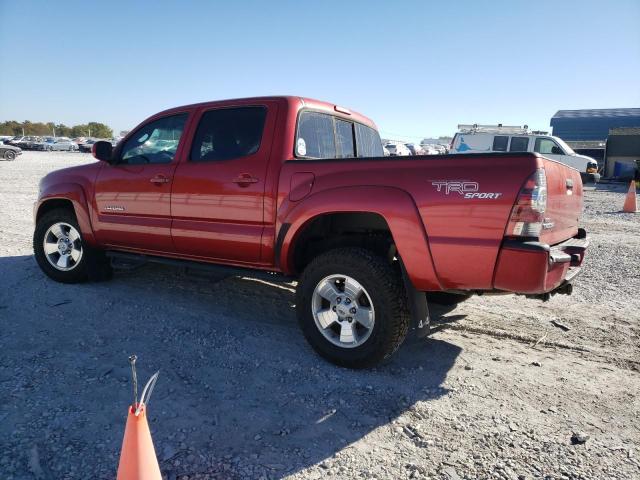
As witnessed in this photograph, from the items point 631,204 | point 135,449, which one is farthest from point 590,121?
point 135,449

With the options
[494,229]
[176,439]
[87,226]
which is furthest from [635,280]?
[87,226]

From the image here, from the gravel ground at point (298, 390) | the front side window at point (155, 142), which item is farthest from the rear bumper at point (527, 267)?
the front side window at point (155, 142)

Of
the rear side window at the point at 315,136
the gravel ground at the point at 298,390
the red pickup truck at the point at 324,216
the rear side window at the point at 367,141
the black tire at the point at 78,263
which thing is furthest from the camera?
the black tire at the point at 78,263

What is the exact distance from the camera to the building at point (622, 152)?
22219 millimetres

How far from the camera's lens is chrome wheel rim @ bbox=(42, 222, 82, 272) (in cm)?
527

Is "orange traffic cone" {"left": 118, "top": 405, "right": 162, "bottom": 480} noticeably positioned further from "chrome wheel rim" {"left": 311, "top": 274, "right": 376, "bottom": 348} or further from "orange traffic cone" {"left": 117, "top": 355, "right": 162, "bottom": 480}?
"chrome wheel rim" {"left": 311, "top": 274, "right": 376, "bottom": 348}

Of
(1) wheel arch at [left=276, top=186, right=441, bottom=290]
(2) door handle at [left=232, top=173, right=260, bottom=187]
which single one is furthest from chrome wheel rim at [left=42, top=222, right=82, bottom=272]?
(1) wheel arch at [left=276, top=186, right=441, bottom=290]

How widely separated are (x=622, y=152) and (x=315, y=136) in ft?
78.6

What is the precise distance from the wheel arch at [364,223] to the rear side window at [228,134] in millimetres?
776

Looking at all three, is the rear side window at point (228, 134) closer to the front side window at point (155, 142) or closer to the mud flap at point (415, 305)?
the front side window at point (155, 142)

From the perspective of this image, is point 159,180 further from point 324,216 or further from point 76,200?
point 324,216

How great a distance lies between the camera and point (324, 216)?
376 centimetres

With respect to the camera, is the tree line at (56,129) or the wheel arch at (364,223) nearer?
the wheel arch at (364,223)

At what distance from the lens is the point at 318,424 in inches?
110
